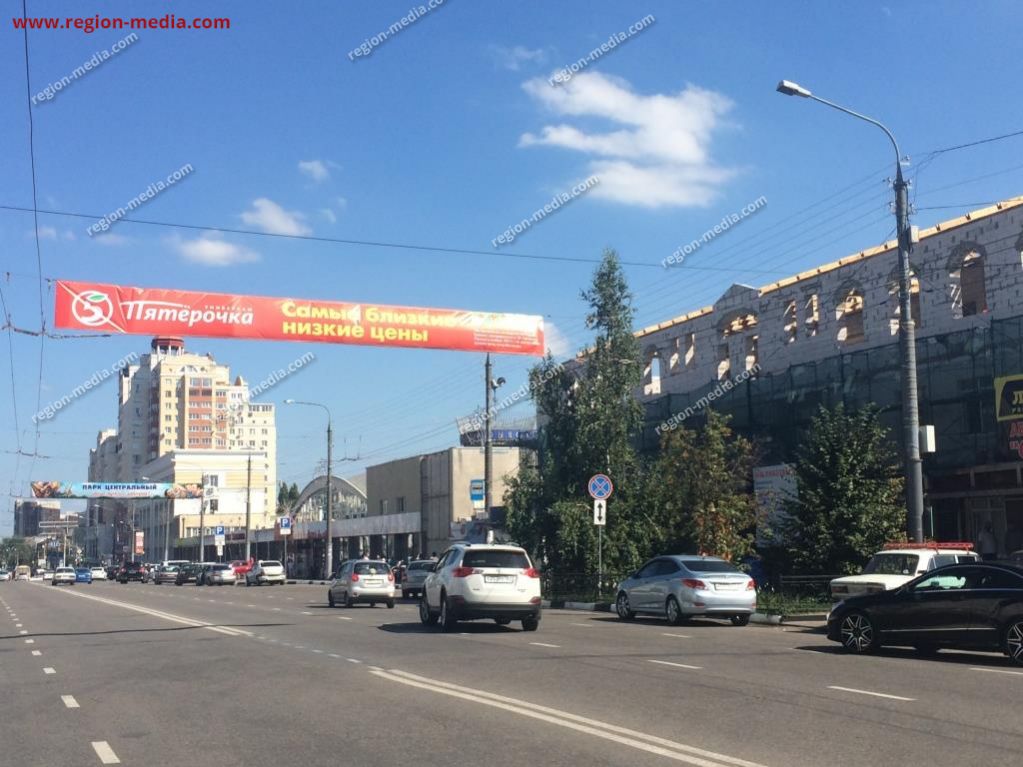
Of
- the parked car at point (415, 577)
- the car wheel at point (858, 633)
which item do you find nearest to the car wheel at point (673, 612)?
the car wheel at point (858, 633)

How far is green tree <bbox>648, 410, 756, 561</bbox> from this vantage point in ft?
102

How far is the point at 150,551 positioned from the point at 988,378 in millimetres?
141037

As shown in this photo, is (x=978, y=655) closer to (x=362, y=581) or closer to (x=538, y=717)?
(x=538, y=717)

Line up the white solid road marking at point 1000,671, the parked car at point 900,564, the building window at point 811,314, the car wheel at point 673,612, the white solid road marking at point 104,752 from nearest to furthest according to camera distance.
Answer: the white solid road marking at point 104,752
the white solid road marking at point 1000,671
the parked car at point 900,564
the car wheel at point 673,612
the building window at point 811,314

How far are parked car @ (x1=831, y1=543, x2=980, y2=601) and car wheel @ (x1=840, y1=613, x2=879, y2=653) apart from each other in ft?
12.8

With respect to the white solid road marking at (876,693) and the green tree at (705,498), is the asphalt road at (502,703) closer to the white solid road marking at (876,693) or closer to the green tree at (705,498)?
the white solid road marking at (876,693)

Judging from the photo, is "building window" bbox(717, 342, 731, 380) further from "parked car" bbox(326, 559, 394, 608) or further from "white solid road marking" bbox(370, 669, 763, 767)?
"white solid road marking" bbox(370, 669, 763, 767)

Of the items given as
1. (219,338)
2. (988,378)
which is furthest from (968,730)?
(988,378)

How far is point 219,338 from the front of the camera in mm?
23859

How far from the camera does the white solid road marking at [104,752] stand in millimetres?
8633

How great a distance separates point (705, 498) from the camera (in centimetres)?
3134

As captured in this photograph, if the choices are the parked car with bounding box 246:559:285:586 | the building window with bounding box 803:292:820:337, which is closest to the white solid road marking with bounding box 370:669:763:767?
the building window with bounding box 803:292:820:337

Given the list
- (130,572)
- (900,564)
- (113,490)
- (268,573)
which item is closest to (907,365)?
(900,564)

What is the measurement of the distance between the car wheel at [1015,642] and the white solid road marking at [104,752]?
11.5 meters
